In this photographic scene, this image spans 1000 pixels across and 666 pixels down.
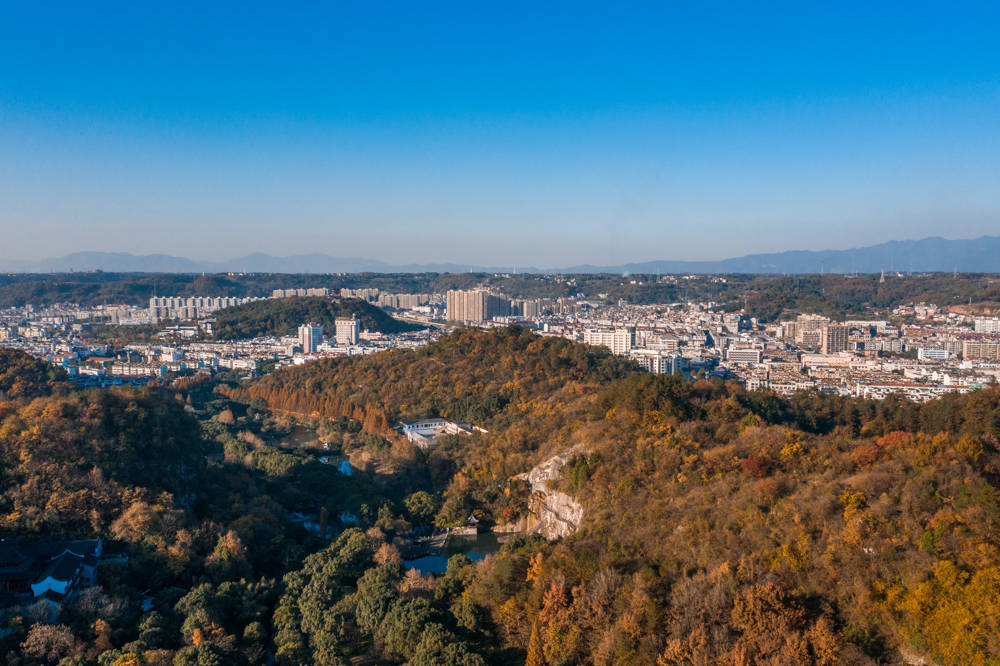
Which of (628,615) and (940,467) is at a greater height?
(940,467)

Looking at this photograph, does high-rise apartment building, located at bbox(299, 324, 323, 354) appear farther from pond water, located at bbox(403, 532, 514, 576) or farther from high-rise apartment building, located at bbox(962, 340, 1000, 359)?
high-rise apartment building, located at bbox(962, 340, 1000, 359)

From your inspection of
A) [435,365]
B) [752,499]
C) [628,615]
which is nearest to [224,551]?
[628,615]

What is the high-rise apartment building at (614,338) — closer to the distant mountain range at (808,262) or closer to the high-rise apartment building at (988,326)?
the high-rise apartment building at (988,326)

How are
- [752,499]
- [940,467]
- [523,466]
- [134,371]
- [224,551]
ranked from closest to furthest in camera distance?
[940,467] < [752,499] < [224,551] < [523,466] < [134,371]

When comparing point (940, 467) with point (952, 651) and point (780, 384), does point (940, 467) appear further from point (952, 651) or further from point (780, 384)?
point (780, 384)

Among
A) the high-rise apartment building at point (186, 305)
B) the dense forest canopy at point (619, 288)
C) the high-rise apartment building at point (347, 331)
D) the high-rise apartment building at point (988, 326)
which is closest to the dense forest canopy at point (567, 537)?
the high-rise apartment building at point (347, 331)

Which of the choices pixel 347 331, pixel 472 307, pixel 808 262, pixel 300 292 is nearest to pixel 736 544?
pixel 347 331
